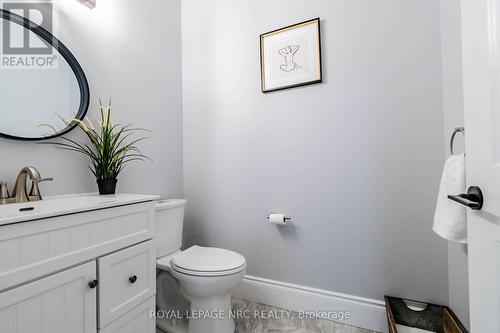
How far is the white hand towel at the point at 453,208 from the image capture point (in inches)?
32.5

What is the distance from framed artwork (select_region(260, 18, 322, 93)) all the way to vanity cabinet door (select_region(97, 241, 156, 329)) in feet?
4.12

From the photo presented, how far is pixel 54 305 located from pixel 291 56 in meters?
1.68

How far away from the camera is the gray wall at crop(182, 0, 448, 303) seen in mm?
1255

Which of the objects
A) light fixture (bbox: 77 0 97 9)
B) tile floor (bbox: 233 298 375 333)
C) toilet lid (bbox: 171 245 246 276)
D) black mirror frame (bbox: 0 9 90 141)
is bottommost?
tile floor (bbox: 233 298 375 333)

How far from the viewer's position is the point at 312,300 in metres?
1.49

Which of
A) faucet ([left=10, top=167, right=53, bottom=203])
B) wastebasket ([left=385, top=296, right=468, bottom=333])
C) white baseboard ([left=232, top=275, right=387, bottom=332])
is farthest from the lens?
white baseboard ([left=232, top=275, right=387, bottom=332])

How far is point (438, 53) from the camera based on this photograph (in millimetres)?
1213

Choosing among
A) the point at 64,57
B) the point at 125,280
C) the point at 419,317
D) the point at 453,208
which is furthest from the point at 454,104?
the point at 64,57

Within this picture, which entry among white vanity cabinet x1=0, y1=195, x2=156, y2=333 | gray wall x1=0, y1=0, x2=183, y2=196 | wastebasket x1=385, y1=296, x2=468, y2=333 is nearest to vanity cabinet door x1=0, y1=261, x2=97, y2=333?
white vanity cabinet x1=0, y1=195, x2=156, y2=333

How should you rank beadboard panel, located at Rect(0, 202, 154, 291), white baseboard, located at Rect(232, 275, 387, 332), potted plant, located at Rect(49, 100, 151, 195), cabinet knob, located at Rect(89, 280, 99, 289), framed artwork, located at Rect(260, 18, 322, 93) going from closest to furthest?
1. beadboard panel, located at Rect(0, 202, 154, 291)
2. cabinet knob, located at Rect(89, 280, 99, 289)
3. potted plant, located at Rect(49, 100, 151, 195)
4. white baseboard, located at Rect(232, 275, 387, 332)
5. framed artwork, located at Rect(260, 18, 322, 93)

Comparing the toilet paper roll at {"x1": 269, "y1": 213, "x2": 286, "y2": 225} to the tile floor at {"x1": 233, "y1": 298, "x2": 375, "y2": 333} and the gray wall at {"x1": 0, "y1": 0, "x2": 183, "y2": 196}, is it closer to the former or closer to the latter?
the tile floor at {"x1": 233, "y1": 298, "x2": 375, "y2": 333}
